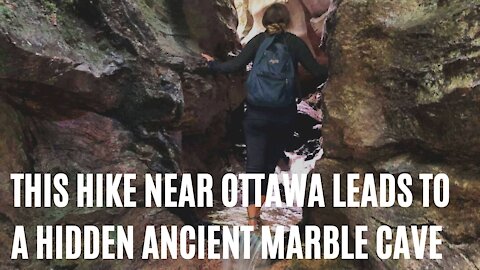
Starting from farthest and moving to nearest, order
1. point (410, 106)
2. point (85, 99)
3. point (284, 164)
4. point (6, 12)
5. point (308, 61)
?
1. point (284, 164)
2. point (85, 99)
3. point (308, 61)
4. point (6, 12)
5. point (410, 106)

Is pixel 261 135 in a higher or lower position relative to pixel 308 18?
lower

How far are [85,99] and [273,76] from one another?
8.08 ft

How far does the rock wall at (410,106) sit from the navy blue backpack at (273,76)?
1.74 feet

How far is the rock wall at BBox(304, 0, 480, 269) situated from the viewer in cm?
396

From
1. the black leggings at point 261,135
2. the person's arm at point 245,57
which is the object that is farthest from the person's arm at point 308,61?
the black leggings at point 261,135

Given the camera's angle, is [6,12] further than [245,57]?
No

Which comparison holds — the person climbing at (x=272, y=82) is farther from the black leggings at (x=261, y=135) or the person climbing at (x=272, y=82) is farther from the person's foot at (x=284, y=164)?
the person's foot at (x=284, y=164)

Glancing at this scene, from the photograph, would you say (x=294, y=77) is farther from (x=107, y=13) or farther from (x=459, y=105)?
(x=107, y=13)

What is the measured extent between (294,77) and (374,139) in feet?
4.32

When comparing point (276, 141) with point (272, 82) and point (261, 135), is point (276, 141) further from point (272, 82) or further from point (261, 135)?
point (272, 82)

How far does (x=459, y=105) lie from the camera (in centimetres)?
393

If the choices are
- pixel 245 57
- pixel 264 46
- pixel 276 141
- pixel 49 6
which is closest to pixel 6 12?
pixel 49 6

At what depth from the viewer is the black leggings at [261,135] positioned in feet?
17.5

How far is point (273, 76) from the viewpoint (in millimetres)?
5281
